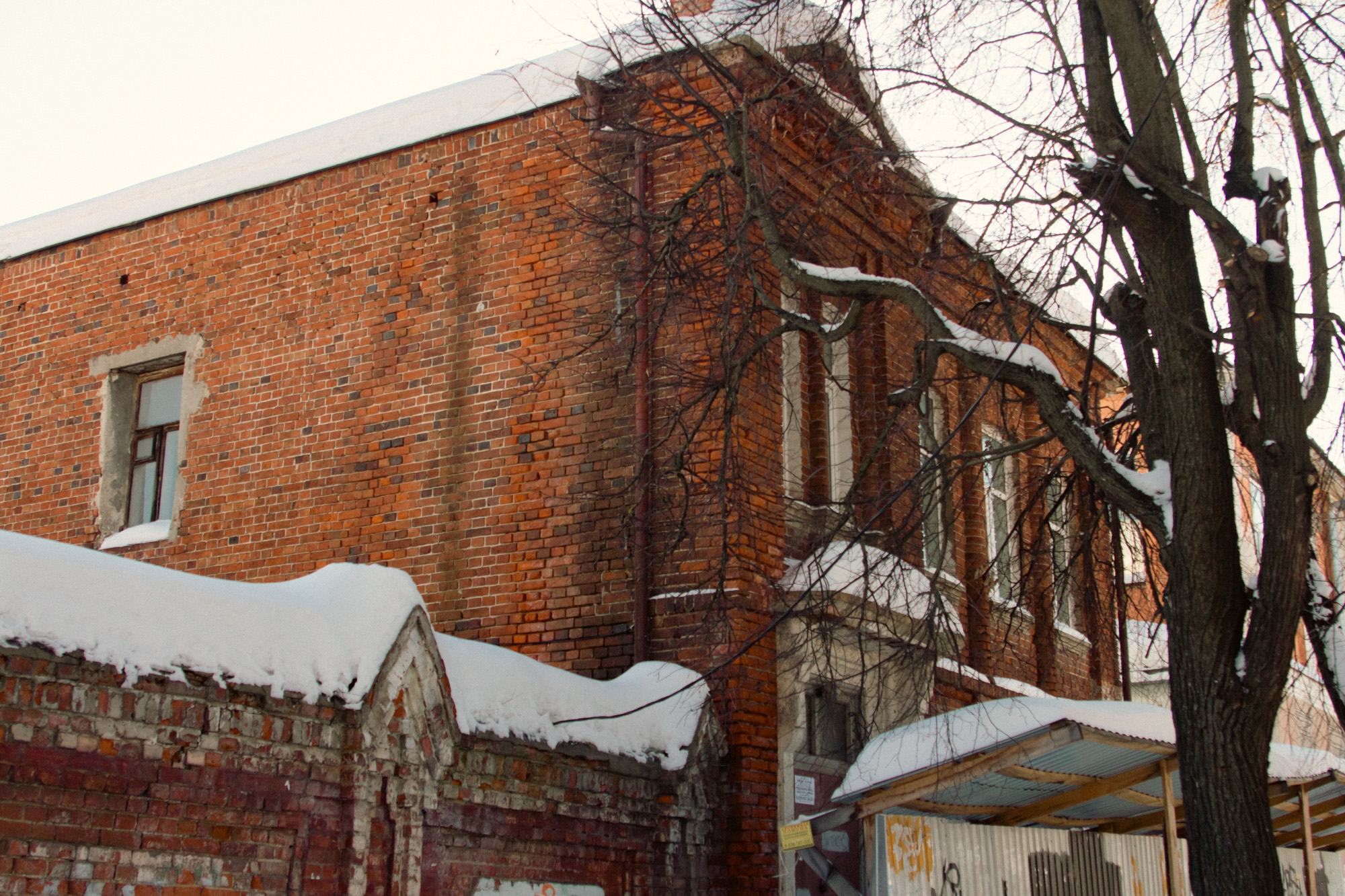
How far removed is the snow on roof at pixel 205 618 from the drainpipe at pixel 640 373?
8.24 feet

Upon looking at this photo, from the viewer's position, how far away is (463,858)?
23.8 feet

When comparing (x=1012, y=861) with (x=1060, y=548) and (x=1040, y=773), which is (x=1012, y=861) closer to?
(x=1040, y=773)

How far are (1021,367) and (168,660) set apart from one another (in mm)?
4373

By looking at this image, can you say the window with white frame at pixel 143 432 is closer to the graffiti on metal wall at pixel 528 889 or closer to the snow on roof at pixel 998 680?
the graffiti on metal wall at pixel 528 889

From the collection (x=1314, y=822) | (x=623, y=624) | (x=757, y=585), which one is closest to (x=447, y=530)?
(x=623, y=624)

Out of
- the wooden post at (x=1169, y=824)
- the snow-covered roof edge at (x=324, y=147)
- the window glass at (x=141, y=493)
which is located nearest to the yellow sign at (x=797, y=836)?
the wooden post at (x=1169, y=824)

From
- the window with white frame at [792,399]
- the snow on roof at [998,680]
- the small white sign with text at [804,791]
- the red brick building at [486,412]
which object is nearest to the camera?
the red brick building at [486,412]

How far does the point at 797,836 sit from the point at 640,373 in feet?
A: 12.0

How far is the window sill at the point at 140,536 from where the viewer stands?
39.6ft

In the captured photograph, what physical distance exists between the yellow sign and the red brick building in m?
1.12

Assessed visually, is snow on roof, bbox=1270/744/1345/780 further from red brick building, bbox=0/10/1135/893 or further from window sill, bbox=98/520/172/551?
window sill, bbox=98/520/172/551

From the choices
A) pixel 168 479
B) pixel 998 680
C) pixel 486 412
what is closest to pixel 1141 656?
pixel 998 680

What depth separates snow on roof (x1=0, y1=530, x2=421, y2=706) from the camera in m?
5.23

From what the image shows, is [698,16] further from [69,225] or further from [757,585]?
[69,225]
